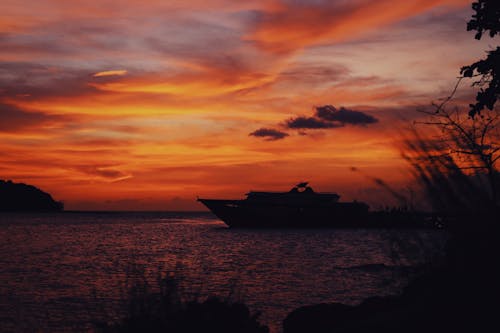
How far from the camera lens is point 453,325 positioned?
6406 millimetres

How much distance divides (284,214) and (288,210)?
109 cm

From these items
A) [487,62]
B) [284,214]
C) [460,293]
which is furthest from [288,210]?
[460,293]

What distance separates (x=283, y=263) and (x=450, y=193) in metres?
37.0

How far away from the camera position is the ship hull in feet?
352

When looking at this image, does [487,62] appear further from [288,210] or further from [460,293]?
[288,210]

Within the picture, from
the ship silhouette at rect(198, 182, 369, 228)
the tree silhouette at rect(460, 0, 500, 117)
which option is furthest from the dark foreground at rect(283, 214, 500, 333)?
the ship silhouette at rect(198, 182, 369, 228)

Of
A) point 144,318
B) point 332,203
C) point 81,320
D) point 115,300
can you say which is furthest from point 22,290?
→ point 332,203

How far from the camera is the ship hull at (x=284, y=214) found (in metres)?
107

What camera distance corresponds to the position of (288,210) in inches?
4348

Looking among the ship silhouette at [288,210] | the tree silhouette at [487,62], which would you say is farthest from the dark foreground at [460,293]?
the ship silhouette at [288,210]

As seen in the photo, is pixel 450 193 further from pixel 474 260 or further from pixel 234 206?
pixel 234 206

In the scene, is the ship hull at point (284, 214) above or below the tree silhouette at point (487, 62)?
below

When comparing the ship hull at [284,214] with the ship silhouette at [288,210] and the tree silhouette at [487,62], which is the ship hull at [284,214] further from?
the tree silhouette at [487,62]

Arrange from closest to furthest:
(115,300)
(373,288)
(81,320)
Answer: (81,320) < (115,300) < (373,288)
